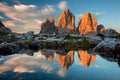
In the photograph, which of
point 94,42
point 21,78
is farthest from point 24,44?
point 21,78

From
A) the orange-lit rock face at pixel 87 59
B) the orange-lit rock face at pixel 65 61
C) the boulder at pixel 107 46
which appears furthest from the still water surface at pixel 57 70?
the boulder at pixel 107 46

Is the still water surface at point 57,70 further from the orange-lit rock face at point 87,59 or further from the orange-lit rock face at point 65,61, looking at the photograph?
the orange-lit rock face at point 87,59

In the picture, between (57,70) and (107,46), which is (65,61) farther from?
(107,46)

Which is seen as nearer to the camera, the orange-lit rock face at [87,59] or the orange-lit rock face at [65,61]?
the orange-lit rock face at [65,61]

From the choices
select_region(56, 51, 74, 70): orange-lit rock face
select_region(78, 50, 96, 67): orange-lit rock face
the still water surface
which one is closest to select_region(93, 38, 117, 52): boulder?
select_region(78, 50, 96, 67): orange-lit rock face

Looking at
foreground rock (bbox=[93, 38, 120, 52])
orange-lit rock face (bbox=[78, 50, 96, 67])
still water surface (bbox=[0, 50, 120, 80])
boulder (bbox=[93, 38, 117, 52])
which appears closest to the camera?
still water surface (bbox=[0, 50, 120, 80])

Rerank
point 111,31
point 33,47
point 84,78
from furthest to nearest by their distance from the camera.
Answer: point 111,31, point 33,47, point 84,78


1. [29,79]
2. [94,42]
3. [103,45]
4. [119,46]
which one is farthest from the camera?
[94,42]

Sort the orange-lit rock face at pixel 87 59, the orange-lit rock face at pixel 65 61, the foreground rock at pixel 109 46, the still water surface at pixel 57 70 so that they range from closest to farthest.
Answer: the still water surface at pixel 57 70
the orange-lit rock face at pixel 65 61
the orange-lit rock face at pixel 87 59
the foreground rock at pixel 109 46

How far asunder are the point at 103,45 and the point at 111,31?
121816 millimetres

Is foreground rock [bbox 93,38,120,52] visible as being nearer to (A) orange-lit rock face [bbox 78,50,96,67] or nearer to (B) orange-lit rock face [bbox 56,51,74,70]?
(A) orange-lit rock face [bbox 78,50,96,67]

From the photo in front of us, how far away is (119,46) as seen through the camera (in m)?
37.5

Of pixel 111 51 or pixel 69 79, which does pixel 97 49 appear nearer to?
pixel 111 51

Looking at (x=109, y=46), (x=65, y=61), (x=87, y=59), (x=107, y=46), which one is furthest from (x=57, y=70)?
(x=107, y=46)
